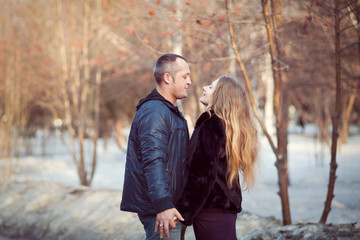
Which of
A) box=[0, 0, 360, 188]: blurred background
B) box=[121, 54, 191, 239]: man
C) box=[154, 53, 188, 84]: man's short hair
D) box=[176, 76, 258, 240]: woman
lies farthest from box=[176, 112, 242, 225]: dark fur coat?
box=[0, 0, 360, 188]: blurred background

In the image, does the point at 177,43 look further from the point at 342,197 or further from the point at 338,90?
the point at 342,197

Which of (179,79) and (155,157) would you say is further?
(179,79)

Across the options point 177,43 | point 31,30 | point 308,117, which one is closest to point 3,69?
point 31,30

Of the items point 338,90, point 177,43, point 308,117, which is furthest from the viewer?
point 308,117

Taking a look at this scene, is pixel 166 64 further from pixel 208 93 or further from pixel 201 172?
pixel 201 172

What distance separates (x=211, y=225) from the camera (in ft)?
8.00

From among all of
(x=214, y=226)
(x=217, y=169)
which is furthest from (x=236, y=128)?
(x=214, y=226)

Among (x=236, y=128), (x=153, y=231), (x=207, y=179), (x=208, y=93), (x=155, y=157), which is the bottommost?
(x=153, y=231)

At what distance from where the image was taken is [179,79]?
8.87 ft

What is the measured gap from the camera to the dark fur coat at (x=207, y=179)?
2.39 metres

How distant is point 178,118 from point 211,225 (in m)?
0.77

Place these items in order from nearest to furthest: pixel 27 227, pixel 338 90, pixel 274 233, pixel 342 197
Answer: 1. pixel 274 233
2. pixel 338 90
3. pixel 27 227
4. pixel 342 197

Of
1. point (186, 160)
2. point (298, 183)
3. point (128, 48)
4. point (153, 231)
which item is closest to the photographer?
point (153, 231)

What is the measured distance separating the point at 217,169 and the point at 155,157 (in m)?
0.41
